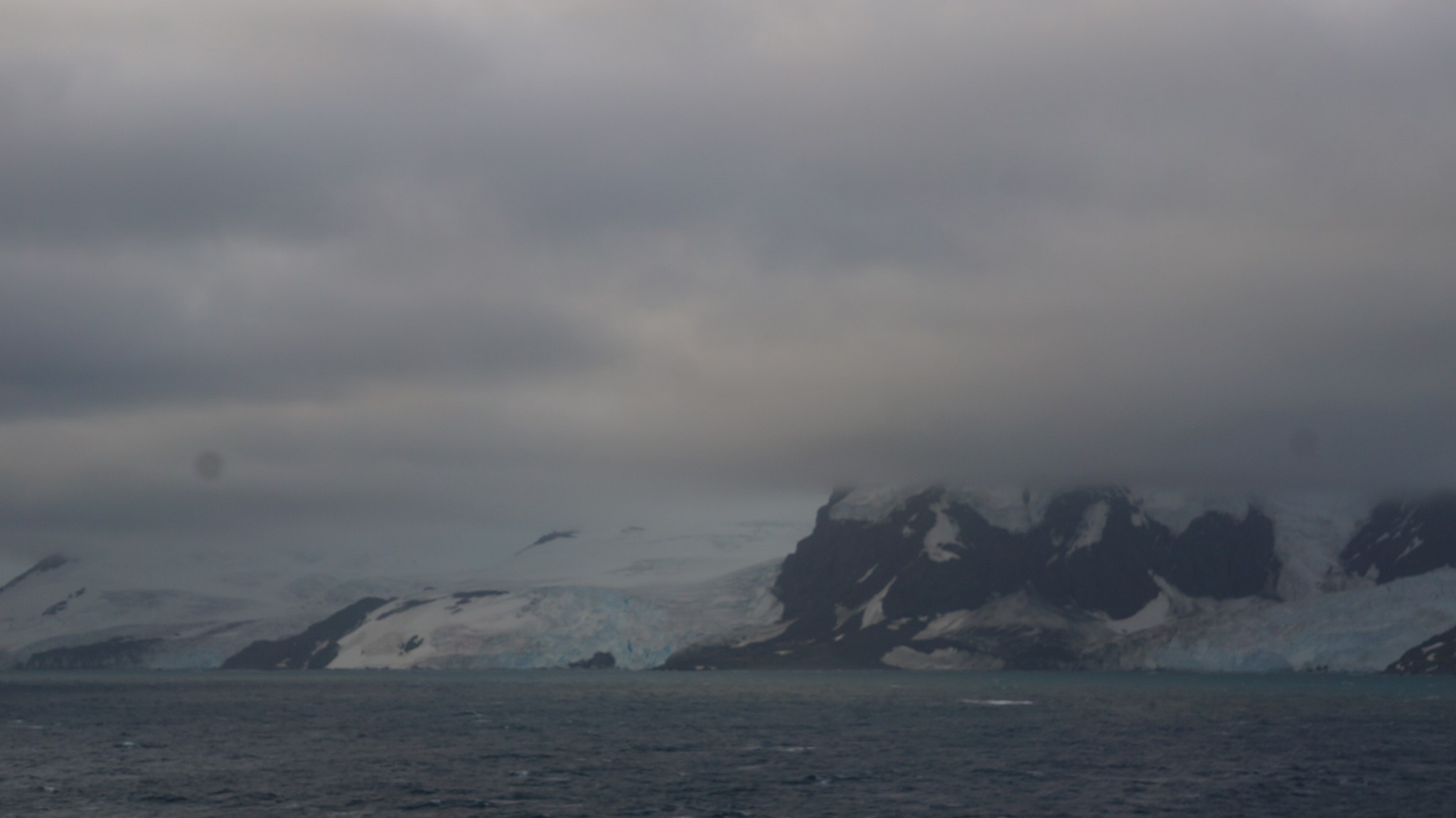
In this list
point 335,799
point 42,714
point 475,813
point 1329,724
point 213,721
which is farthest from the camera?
point 42,714

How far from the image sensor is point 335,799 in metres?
90.5

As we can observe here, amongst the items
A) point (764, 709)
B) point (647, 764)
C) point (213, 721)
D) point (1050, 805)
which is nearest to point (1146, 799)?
point (1050, 805)

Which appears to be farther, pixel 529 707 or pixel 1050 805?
pixel 529 707

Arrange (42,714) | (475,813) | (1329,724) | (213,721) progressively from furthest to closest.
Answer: (42,714), (213,721), (1329,724), (475,813)

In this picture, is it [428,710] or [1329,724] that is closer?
[1329,724]

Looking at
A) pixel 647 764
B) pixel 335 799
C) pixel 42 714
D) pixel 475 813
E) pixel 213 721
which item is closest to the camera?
pixel 475 813

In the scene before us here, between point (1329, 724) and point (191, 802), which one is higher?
point (191, 802)

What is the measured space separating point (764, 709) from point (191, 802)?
379 ft

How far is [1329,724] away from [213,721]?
134 m

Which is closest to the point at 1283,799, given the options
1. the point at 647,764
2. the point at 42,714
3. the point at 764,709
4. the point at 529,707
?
the point at 647,764

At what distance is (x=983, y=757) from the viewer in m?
118

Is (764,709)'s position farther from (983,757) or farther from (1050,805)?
(1050,805)

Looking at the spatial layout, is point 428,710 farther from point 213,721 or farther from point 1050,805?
point 1050,805

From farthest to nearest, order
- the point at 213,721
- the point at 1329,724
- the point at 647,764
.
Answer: the point at 213,721 < the point at 1329,724 < the point at 647,764
